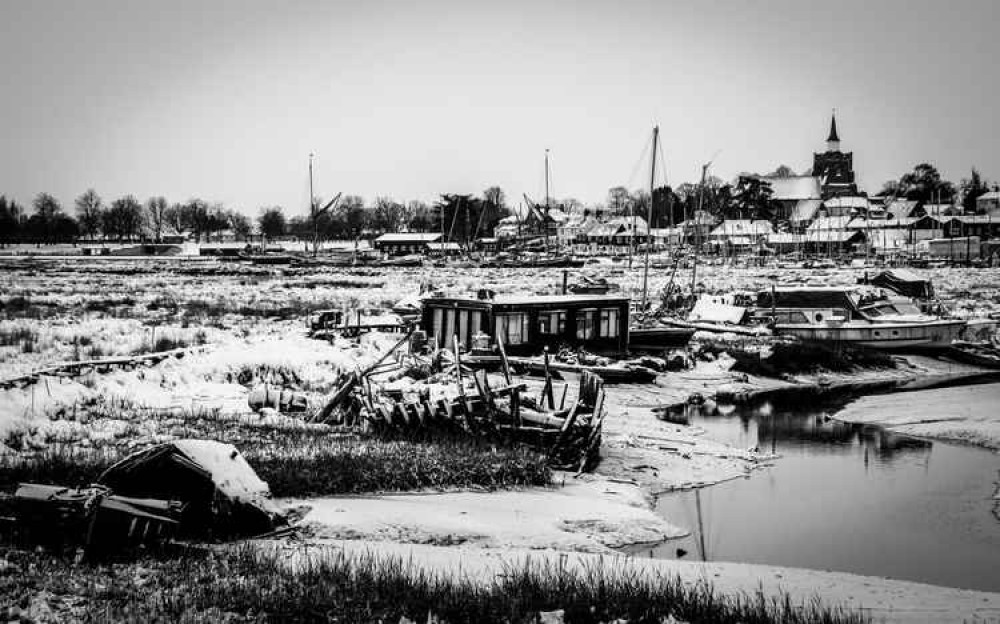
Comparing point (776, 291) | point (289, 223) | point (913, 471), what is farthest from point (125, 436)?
point (289, 223)

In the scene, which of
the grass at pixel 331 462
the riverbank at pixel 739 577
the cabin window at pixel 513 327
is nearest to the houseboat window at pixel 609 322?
the cabin window at pixel 513 327

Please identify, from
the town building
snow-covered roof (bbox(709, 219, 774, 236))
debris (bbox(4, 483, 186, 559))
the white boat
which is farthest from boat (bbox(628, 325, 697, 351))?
the town building

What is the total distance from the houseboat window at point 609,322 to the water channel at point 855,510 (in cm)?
849

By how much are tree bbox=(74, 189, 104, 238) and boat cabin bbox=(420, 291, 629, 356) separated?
145797 millimetres

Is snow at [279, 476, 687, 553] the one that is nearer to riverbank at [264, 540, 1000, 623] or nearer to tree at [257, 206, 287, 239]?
riverbank at [264, 540, 1000, 623]

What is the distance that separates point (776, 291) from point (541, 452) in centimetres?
2924

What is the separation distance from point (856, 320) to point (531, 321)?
57.4ft

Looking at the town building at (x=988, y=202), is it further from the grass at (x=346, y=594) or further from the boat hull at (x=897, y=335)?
the grass at (x=346, y=594)

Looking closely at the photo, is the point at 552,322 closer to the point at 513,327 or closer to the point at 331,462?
the point at 513,327

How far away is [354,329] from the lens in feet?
118

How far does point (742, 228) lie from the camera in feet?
430

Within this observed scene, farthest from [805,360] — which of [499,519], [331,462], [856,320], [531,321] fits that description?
[331,462]

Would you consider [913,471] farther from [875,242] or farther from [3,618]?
[875,242]

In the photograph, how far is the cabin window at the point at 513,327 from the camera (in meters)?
30.7
